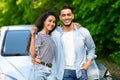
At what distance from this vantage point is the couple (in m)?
5.71

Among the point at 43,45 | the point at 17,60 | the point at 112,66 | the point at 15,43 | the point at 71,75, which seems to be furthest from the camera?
the point at 112,66

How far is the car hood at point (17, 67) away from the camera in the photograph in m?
6.61

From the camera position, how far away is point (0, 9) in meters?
16.3

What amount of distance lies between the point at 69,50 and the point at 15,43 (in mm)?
2598

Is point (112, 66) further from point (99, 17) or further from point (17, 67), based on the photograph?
point (17, 67)

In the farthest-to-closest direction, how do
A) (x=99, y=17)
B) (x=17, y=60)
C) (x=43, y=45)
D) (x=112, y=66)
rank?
(x=99, y=17)
(x=112, y=66)
(x=17, y=60)
(x=43, y=45)

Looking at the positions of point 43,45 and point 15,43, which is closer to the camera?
point 43,45

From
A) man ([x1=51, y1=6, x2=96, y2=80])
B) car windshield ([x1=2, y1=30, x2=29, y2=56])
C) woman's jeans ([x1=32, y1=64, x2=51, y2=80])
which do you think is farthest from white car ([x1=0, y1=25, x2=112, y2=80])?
man ([x1=51, y1=6, x2=96, y2=80])

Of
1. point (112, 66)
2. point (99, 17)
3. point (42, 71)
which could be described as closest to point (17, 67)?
point (42, 71)

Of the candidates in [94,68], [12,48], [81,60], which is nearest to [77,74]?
[81,60]

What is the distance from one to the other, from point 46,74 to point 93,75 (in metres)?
0.96

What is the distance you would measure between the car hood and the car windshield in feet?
1.20

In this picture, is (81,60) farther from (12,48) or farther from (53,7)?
(53,7)

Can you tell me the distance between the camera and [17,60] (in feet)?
24.0
